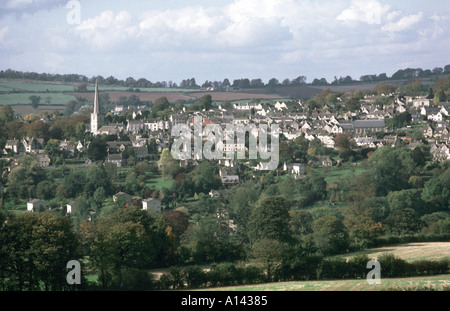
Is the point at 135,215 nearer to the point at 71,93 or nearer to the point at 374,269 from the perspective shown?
the point at 374,269

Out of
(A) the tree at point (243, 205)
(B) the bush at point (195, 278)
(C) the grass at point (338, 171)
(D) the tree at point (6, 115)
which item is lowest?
(A) the tree at point (243, 205)

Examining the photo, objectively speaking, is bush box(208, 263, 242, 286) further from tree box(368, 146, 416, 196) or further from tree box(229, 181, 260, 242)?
tree box(368, 146, 416, 196)

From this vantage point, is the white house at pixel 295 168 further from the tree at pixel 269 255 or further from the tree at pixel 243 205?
the tree at pixel 269 255

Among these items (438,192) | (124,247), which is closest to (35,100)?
(438,192)
